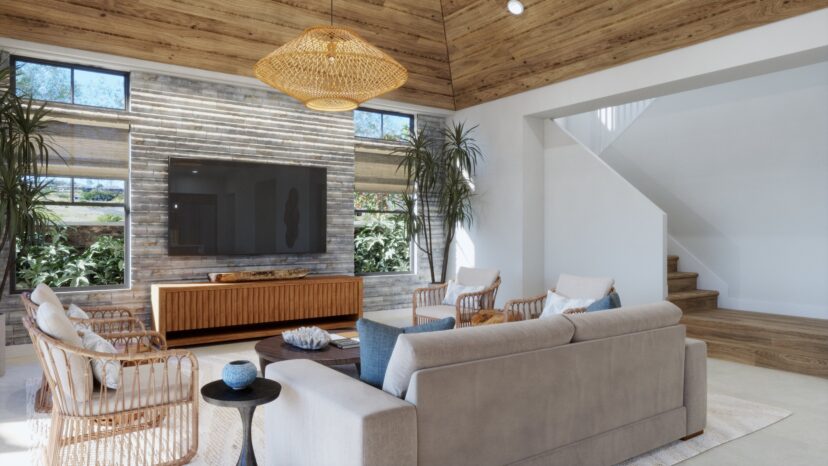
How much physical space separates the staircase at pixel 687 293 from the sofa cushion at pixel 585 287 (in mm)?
1920

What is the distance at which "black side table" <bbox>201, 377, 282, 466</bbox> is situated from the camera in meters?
2.29

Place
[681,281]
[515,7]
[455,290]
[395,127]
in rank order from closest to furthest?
[515,7]
[455,290]
[681,281]
[395,127]

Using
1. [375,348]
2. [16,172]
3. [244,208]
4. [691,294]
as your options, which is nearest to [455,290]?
[244,208]

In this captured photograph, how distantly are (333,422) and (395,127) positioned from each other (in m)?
6.35

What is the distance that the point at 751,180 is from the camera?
6.70m

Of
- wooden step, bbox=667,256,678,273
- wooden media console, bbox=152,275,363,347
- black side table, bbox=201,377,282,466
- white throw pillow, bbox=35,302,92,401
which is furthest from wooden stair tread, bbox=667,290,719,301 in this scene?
white throw pillow, bbox=35,302,92,401

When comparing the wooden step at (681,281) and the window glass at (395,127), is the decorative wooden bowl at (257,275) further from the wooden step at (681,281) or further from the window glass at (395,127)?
the wooden step at (681,281)

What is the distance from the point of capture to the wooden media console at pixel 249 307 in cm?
573

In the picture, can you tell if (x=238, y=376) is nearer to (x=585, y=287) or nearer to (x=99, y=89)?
→ (x=585, y=287)

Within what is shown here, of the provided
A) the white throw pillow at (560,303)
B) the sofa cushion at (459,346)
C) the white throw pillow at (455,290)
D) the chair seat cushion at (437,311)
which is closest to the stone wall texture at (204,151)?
the white throw pillow at (455,290)

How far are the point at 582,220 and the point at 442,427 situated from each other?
206 inches

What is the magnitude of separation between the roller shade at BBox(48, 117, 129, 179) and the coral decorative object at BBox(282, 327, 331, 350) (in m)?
3.22

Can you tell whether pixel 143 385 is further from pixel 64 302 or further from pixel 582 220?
pixel 582 220

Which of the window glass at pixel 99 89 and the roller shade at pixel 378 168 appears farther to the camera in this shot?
the roller shade at pixel 378 168
